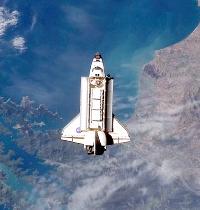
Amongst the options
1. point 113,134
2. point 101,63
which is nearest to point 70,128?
point 113,134

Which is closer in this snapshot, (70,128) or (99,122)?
(99,122)

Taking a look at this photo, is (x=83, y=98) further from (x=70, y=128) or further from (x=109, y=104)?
(x=70, y=128)

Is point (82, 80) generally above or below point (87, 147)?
above

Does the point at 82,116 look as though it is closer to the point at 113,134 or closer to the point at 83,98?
the point at 83,98

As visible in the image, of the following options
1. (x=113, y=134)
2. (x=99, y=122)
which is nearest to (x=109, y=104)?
(x=99, y=122)

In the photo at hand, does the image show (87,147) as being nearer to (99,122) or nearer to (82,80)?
(99,122)

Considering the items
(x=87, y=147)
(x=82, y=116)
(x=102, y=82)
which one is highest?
(x=102, y=82)

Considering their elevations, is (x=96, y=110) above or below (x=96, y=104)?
below

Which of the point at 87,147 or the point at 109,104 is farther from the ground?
the point at 109,104

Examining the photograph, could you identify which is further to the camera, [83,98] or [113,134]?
[113,134]
